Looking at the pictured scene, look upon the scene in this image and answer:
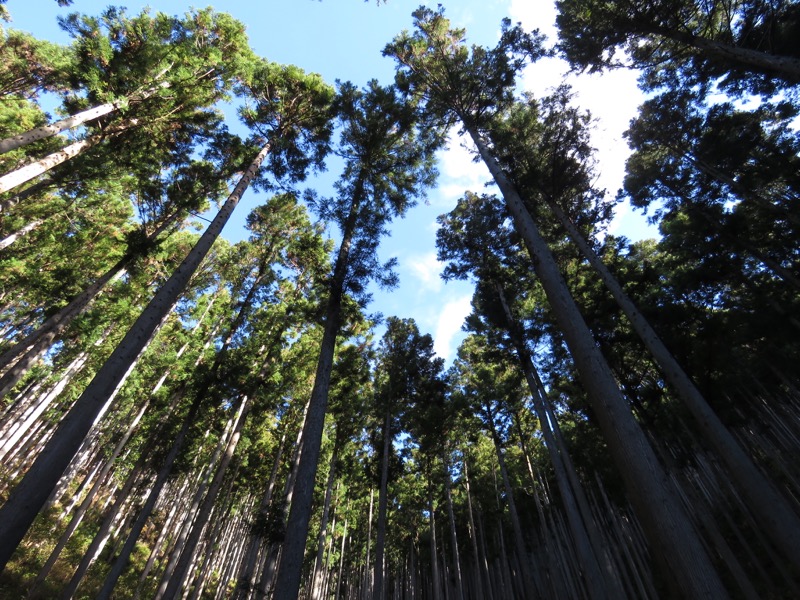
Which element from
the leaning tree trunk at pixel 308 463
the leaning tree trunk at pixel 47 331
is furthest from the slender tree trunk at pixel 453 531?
the leaning tree trunk at pixel 47 331

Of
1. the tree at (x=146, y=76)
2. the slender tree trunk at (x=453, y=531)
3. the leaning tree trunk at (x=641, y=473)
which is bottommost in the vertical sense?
the leaning tree trunk at (x=641, y=473)

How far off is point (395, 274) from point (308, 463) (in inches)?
232

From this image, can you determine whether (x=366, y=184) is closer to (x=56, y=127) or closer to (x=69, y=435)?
(x=56, y=127)

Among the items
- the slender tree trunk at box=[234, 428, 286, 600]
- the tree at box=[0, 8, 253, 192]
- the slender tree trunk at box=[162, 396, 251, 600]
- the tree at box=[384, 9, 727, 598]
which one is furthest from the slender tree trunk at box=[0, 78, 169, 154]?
the slender tree trunk at box=[234, 428, 286, 600]

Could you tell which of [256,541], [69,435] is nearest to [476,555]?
[256,541]

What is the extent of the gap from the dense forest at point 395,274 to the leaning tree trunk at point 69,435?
139 millimetres

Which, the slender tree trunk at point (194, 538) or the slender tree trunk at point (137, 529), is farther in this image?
the slender tree trunk at point (194, 538)

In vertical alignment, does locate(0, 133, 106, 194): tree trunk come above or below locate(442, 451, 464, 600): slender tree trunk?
above

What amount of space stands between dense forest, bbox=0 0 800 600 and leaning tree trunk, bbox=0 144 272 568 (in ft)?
0.46

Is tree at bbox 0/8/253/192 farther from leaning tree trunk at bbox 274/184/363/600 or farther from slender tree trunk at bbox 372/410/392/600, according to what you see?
slender tree trunk at bbox 372/410/392/600

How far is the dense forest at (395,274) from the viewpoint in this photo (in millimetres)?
9758

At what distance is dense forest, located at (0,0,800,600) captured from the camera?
32.0 ft

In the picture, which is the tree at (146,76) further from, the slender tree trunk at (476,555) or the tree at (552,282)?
the slender tree trunk at (476,555)

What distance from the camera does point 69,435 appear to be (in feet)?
16.1
